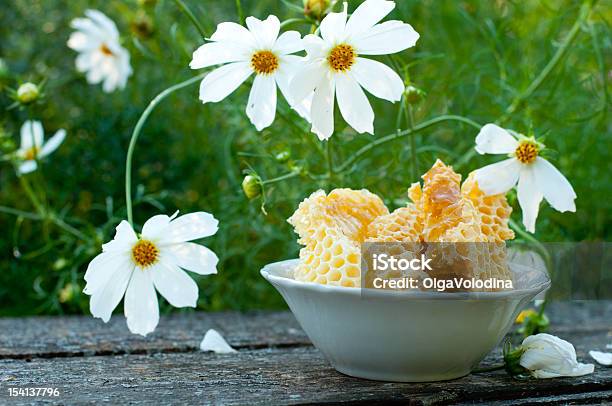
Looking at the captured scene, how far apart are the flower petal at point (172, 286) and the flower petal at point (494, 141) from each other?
0.28 metres

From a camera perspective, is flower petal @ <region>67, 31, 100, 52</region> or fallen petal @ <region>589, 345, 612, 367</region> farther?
flower petal @ <region>67, 31, 100, 52</region>

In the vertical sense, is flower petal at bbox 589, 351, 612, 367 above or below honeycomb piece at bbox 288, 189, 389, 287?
below

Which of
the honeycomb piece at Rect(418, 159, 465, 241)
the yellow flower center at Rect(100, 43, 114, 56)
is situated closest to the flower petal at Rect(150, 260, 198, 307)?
the honeycomb piece at Rect(418, 159, 465, 241)

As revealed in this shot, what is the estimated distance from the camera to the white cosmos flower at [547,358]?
2.27 feet

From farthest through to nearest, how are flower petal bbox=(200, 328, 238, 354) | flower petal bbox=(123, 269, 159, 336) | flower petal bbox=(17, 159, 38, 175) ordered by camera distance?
flower petal bbox=(17, 159, 38, 175), flower petal bbox=(200, 328, 238, 354), flower petal bbox=(123, 269, 159, 336)

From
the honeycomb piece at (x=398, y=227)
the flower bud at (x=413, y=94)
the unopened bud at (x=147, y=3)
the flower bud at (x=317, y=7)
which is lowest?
the honeycomb piece at (x=398, y=227)

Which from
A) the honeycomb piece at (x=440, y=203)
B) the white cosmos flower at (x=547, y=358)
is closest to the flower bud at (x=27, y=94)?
the honeycomb piece at (x=440, y=203)

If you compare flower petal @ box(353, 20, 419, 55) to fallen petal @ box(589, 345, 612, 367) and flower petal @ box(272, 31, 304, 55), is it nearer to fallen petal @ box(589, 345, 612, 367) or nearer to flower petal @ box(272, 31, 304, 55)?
Answer: flower petal @ box(272, 31, 304, 55)

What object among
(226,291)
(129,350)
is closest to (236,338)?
(129,350)

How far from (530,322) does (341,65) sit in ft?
1.27

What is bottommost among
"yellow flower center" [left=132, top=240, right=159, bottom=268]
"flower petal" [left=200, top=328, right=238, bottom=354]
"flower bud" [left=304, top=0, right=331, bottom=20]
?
"flower petal" [left=200, top=328, right=238, bottom=354]

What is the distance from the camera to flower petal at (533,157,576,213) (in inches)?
28.7

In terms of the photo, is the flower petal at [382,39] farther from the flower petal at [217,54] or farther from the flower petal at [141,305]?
the flower petal at [141,305]

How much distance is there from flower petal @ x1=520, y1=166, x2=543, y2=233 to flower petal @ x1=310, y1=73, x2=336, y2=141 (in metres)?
0.18
